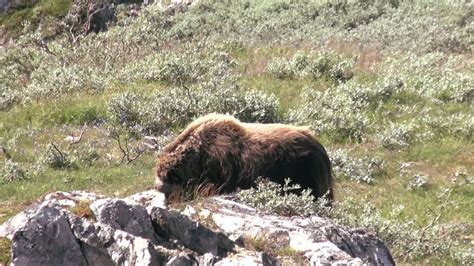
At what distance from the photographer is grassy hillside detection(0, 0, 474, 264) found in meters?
11.9

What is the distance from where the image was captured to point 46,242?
5566 millimetres

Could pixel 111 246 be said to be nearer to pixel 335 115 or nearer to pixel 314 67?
pixel 335 115

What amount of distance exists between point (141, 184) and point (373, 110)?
7390mm

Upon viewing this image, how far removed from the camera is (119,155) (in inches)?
546

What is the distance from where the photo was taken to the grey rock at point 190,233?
6.32m

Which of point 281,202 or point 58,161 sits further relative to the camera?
point 58,161

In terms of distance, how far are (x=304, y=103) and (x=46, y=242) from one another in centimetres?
1202

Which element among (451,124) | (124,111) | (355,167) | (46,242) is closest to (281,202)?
(46,242)

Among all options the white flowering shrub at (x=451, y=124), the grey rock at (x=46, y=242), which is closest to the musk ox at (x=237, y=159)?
the grey rock at (x=46, y=242)

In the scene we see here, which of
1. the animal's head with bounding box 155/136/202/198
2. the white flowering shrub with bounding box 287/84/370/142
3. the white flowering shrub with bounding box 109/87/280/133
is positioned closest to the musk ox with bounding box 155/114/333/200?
the animal's head with bounding box 155/136/202/198

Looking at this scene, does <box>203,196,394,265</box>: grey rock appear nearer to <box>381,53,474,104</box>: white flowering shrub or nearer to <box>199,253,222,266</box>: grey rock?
<box>199,253,222,266</box>: grey rock

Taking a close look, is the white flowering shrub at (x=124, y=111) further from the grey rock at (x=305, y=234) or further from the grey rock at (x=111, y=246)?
the grey rock at (x=111, y=246)

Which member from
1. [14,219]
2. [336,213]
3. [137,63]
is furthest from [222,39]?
[14,219]

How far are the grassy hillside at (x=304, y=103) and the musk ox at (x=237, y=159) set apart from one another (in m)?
0.70
